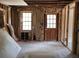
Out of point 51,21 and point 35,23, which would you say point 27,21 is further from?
point 51,21

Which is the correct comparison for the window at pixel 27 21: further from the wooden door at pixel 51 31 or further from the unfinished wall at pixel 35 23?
the wooden door at pixel 51 31

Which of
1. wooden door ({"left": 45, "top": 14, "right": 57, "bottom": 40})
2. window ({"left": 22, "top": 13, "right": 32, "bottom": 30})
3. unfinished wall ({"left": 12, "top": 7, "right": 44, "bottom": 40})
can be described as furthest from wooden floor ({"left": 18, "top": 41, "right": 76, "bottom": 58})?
window ({"left": 22, "top": 13, "right": 32, "bottom": 30})

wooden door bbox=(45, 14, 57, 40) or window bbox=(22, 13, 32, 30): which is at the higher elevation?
window bbox=(22, 13, 32, 30)

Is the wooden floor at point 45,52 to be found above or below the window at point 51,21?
below

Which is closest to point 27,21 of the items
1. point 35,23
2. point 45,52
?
point 35,23

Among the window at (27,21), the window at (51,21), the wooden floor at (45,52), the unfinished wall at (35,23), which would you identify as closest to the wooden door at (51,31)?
the window at (51,21)

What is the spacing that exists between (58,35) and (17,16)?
3171 millimetres

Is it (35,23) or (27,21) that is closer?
(35,23)

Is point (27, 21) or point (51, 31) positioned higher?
point (27, 21)

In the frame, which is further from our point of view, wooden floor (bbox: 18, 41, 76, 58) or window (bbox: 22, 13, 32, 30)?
window (bbox: 22, 13, 32, 30)

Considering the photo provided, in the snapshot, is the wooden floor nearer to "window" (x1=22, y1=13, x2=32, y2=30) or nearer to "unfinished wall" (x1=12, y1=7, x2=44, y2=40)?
"unfinished wall" (x1=12, y1=7, x2=44, y2=40)

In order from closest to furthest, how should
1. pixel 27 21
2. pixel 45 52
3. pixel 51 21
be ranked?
pixel 45 52 < pixel 51 21 < pixel 27 21

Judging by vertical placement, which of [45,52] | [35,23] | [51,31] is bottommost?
[45,52]

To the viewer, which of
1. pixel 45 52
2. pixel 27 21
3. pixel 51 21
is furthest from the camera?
pixel 27 21
